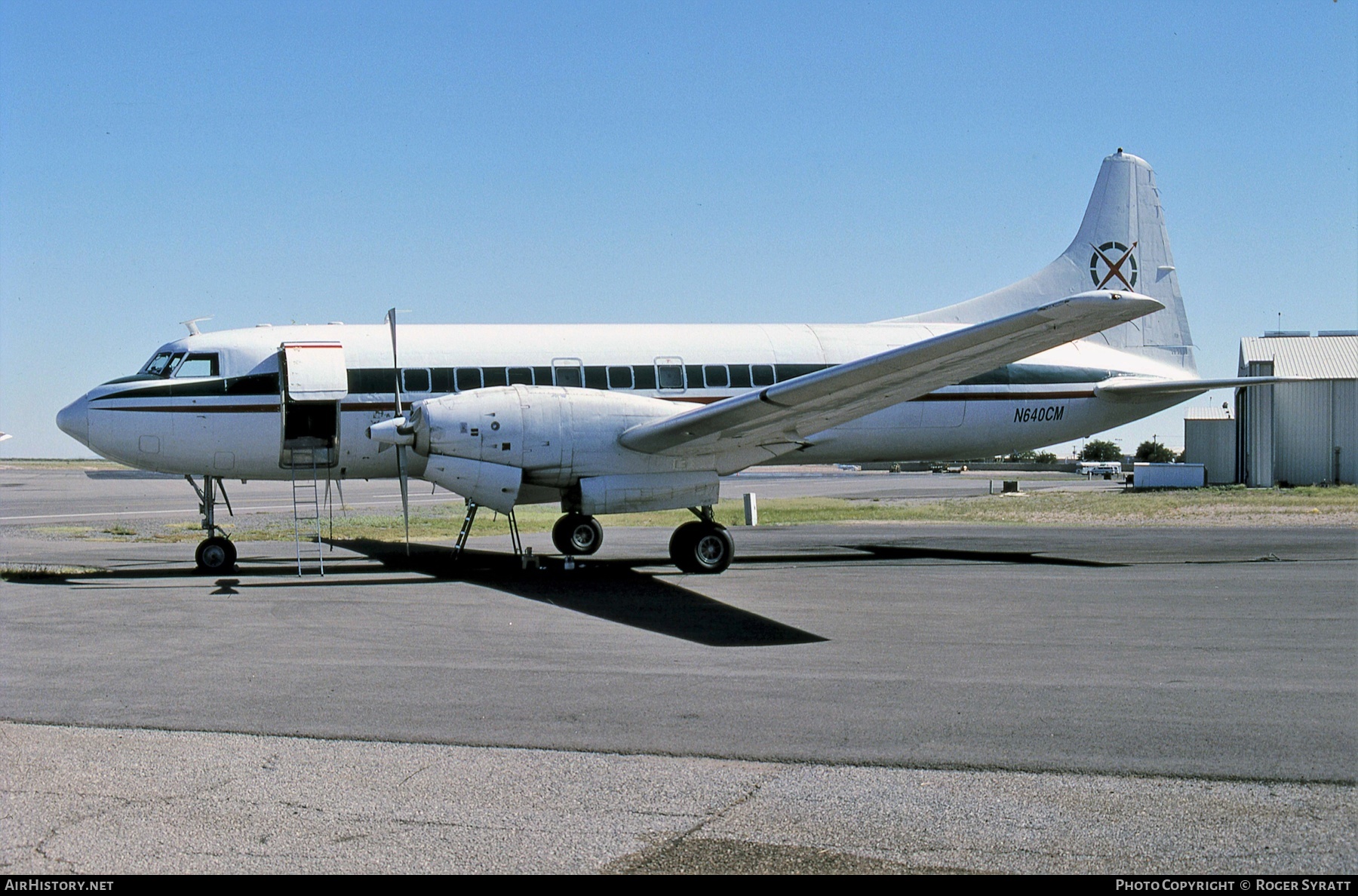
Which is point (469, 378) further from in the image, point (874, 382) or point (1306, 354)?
point (1306, 354)

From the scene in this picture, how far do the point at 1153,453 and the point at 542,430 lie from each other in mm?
119199

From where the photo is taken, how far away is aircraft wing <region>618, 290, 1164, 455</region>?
459 inches

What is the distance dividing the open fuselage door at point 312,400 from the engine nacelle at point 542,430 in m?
2.39

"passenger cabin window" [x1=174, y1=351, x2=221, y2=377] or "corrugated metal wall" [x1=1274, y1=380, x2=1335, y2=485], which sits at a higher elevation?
"passenger cabin window" [x1=174, y1=351, x2=221, y2=377]

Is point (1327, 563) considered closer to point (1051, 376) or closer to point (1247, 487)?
point (1051, 376)

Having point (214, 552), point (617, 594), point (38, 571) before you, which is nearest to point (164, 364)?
point (214, 552)

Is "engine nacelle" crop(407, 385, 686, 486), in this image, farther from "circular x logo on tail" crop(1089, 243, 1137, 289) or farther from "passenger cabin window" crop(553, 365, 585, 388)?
"circular x logo on tail" crop(1089, 243, 1137, 289)

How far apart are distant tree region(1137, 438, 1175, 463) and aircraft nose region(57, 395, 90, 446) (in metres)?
116

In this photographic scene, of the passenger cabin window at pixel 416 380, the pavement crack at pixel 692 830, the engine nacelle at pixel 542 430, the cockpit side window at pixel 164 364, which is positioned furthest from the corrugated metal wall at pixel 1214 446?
the pavement crack at pixel 692 830

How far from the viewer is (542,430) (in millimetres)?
16062

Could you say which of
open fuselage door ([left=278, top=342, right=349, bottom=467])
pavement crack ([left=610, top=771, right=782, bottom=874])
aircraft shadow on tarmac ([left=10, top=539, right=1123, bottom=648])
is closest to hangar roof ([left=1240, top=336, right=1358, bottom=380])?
aircraft shadow on tarmac ([left=10, top=539, right=1123, bottom=648])

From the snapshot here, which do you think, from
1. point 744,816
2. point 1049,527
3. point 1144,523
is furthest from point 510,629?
point 1144,523

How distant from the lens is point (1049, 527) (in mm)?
28047
